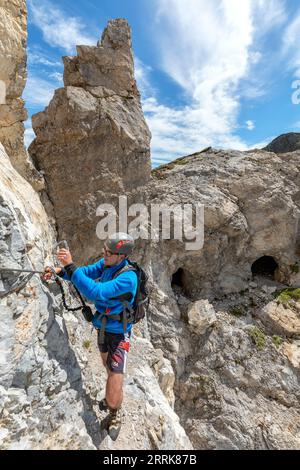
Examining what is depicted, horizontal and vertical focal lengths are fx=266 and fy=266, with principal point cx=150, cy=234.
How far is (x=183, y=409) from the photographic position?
16562mm

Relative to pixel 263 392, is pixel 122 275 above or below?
above

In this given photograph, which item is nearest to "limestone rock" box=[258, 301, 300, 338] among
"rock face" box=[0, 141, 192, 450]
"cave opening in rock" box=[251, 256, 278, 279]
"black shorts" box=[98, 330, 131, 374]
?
"cave opening in rock" box=[251, 256, 278, 279]

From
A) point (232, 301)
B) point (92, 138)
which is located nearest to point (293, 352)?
point (232, 301)

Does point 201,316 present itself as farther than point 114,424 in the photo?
Yes

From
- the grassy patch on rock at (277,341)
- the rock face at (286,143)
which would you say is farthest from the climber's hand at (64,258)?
the rock face at (286,143)

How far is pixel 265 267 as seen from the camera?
24219 mm

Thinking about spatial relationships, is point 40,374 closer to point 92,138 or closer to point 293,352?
point 92,138

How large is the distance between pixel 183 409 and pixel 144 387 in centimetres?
1019

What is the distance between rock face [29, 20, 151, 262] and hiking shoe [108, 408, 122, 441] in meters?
9.58

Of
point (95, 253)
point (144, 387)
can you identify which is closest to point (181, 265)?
point (95, 253)

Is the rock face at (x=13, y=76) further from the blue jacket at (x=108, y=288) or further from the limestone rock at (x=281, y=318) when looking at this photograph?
the limestone rock at (x=281, y=318)

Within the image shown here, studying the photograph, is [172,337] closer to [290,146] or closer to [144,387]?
[144,387]

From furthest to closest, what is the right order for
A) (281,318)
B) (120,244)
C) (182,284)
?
(182,284)
(281,318)
(120,244)

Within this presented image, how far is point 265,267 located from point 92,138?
733 inches
